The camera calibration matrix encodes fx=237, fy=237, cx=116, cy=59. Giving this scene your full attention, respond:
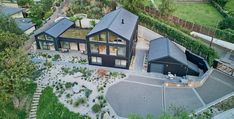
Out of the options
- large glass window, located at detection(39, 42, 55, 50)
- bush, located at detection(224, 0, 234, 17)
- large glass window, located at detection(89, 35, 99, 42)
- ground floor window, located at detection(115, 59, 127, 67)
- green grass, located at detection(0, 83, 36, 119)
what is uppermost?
bush, located at detection(224, 0, 234, 17)

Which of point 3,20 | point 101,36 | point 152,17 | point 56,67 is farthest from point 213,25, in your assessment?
point 3,20

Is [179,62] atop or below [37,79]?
atop

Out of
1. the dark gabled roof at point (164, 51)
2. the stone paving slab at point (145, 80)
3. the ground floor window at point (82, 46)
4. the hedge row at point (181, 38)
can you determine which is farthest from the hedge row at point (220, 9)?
the ground floor window at point (82, 46)

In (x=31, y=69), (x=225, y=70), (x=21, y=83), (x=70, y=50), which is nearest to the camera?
(x=21, y=83)

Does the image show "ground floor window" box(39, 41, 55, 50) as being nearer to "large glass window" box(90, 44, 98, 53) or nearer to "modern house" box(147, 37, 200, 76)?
"large glass window" box(90, 44, 98, 53)

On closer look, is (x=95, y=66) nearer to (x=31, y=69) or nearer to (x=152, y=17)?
(x=31, y=69)

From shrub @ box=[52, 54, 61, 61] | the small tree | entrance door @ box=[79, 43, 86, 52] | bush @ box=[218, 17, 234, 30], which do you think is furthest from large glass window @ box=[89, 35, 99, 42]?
bush @ box=[218, 17, 234, 30]

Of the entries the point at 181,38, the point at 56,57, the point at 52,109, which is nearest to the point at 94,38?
the point at 56,57
